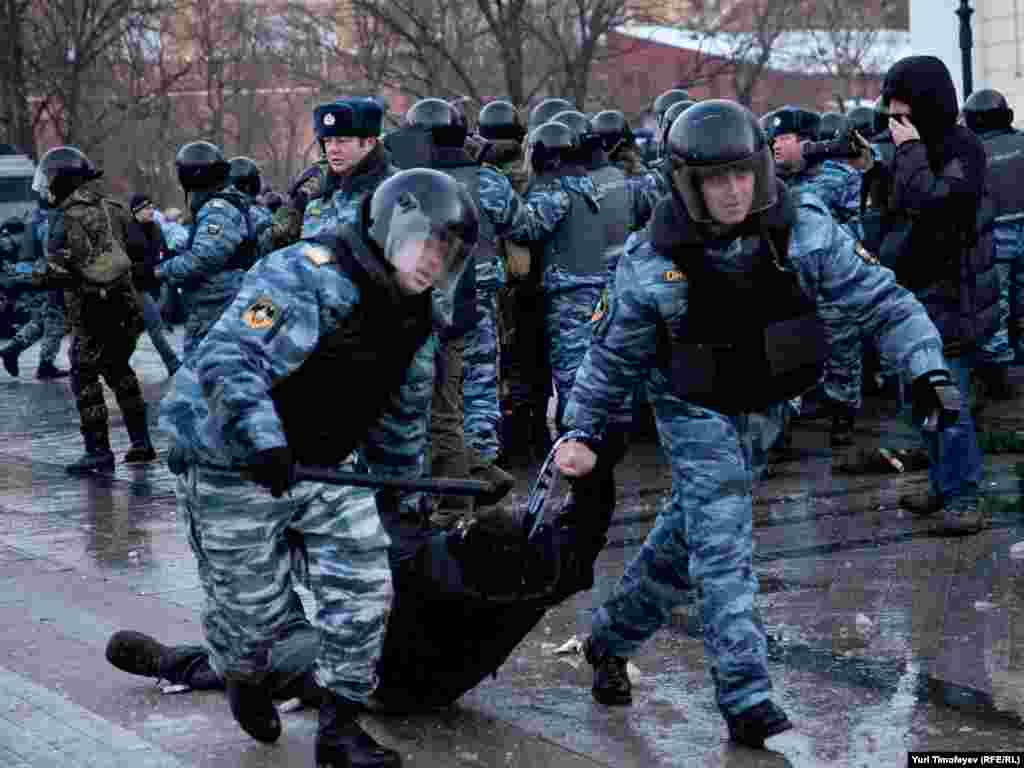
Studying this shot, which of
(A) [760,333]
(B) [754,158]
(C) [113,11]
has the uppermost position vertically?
(C) [113,11]

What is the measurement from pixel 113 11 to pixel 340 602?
28.8 metres

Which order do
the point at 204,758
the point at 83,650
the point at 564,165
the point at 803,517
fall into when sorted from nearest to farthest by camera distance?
the point at 204,758 < the point at 83,650 < the point at 803,517 < the point at 564,165

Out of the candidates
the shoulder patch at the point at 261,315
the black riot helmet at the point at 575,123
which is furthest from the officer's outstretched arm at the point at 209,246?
the shoulder patch at the point at 261,315

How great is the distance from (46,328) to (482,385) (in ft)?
32.3

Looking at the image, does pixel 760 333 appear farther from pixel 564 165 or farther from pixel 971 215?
pixel 564 165

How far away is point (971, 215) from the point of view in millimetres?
8039

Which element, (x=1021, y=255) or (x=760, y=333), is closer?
(x=760, y=333)

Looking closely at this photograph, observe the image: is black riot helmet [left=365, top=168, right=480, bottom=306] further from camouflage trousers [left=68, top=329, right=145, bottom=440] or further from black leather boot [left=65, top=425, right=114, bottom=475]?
black leather boot [left=65, top=425, right=114, bottom=475]

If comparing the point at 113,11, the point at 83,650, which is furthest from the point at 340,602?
the point at 113,11

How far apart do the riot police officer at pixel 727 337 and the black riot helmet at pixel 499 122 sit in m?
4.97

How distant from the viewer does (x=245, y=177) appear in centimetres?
1329

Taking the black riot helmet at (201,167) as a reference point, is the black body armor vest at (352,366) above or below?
below

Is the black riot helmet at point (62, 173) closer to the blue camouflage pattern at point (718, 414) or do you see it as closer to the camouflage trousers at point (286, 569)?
the camouflage trousers at point (286, 569)

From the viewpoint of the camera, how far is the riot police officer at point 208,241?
1028cm
